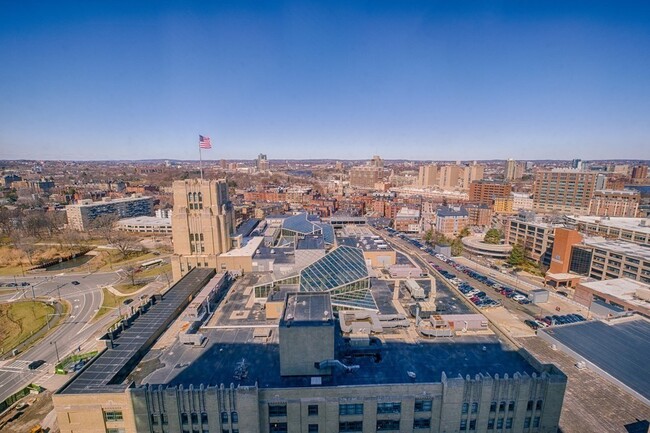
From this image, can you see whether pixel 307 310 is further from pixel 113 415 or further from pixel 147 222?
pixel 147 222

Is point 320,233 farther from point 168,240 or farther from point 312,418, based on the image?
point 168,240

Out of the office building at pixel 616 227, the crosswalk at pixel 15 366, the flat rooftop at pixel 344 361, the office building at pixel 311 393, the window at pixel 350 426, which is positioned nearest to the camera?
the office building at pixel 311 393

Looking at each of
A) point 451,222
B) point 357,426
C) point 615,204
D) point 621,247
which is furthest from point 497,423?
point 615,204

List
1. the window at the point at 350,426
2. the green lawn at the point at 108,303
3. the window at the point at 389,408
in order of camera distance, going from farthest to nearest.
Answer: the green lawn at the point at 108,303, the window at the point at 350,426, the window at the point at 389,408

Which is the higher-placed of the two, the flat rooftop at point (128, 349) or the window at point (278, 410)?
the flat rooftop at point (128, 349)

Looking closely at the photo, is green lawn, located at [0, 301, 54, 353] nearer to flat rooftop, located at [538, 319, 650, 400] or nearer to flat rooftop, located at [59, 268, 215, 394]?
flat rooftop, located at [59, 268, 215, 394]

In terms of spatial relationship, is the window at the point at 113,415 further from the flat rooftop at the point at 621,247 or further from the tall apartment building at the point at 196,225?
the flat rooftop at the point at 621,247

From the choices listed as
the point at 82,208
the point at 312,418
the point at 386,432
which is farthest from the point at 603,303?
the point at 82,208

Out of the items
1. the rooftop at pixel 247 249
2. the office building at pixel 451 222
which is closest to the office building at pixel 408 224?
the office building at pixel 451 222

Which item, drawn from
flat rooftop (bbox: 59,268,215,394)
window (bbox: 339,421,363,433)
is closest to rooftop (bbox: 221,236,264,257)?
flat rooftop (bbox: 59,268,215,394)
